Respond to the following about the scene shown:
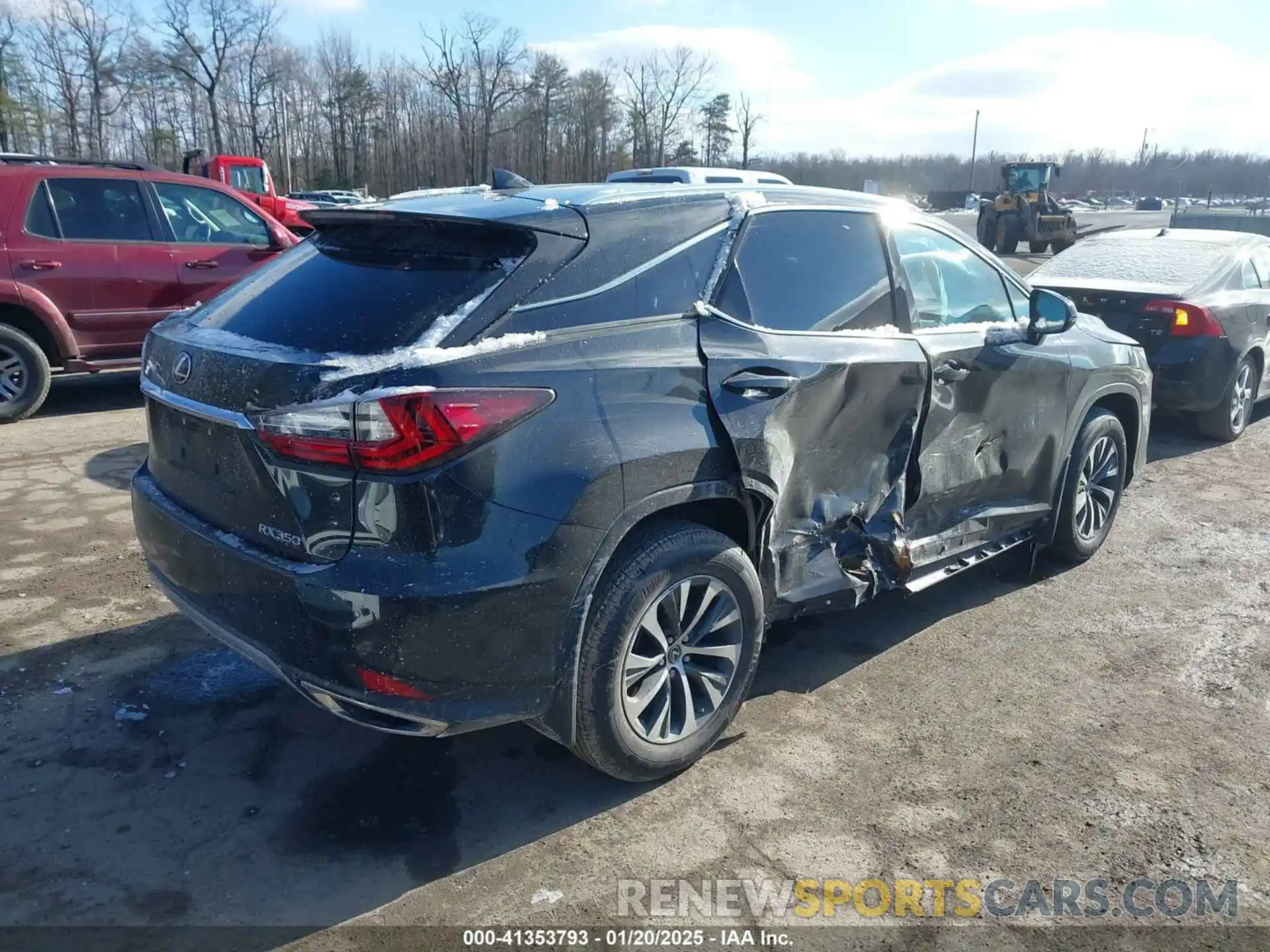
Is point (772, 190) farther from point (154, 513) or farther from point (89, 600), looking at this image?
point (89, 600)

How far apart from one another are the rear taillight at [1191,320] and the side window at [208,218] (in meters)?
7.76

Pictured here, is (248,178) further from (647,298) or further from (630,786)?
(630,786)

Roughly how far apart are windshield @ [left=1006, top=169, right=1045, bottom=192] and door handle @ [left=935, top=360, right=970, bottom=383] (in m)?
32.5

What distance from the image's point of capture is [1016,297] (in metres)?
4.68

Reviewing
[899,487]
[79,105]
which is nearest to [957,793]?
[899,487]

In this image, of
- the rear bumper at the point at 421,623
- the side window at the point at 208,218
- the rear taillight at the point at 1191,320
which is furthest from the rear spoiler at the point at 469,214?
the rear taillight at the point at 1191,320

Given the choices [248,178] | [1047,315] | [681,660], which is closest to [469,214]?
[681,660]

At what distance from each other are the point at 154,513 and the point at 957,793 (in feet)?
9.28

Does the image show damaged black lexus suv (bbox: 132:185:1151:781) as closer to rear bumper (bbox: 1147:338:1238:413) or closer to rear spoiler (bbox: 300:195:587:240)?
rear spoiler (bbox: 300:195:587:240)

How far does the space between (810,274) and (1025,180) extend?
3393 centimetres

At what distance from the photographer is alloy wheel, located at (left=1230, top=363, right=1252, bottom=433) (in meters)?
7.80

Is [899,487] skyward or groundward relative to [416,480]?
groundward

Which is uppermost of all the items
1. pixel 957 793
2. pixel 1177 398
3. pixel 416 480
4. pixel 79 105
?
pixel 79 105

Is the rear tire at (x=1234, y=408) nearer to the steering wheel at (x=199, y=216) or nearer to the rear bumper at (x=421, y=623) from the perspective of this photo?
the rear bumper at (x=421, y=623)
